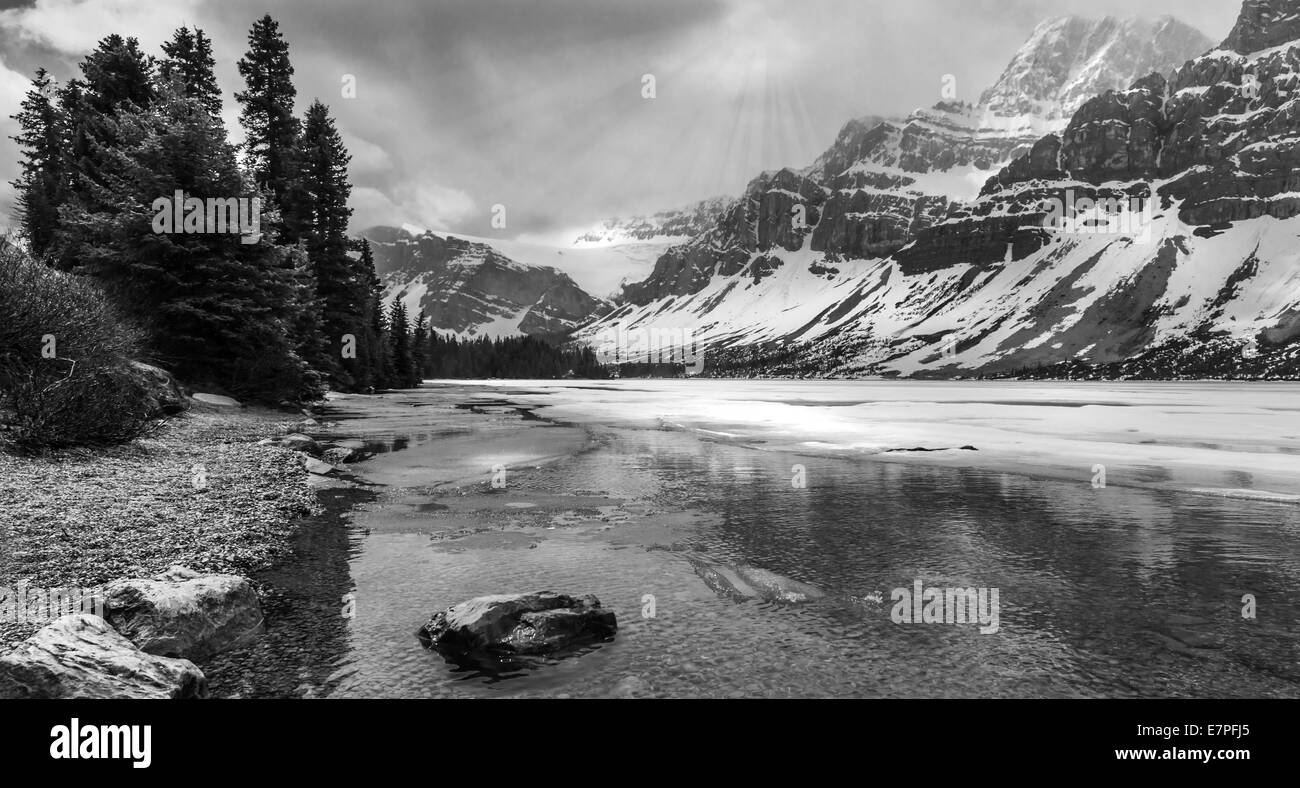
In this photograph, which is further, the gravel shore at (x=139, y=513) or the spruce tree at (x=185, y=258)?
the spruce tree at (x=185, y=258)

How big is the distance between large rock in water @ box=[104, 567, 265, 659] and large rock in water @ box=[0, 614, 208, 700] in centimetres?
76

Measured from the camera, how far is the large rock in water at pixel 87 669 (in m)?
5.27

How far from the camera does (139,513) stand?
11.7m

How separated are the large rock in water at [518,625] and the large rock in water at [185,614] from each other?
6.87 feet

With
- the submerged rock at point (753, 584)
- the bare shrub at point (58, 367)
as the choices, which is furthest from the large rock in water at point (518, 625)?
the bare shrub at point (58, 367)

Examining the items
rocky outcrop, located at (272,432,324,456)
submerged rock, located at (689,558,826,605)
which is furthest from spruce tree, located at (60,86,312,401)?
submerged rock, located at (689,558,826,605)

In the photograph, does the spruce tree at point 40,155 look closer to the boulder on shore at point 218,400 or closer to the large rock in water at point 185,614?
the boulder on shore at point 218,400

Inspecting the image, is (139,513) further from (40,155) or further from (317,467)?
(40,155)

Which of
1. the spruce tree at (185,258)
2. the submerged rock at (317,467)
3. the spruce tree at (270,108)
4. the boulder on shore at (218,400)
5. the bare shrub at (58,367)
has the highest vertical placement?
the spruce tree at (270,108)

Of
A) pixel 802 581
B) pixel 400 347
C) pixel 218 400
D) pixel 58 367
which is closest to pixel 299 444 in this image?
pixel 58 367

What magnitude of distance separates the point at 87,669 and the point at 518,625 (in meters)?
3.93

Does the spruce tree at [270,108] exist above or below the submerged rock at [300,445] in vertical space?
above
